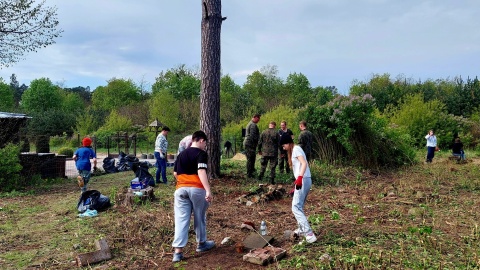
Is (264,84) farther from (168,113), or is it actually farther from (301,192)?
(301,192)

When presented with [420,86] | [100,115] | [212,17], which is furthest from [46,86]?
[212,17]

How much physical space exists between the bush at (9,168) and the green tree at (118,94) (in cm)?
4522

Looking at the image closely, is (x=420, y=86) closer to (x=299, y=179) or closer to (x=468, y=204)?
(x=468, y=204)

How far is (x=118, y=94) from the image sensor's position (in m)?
57.4

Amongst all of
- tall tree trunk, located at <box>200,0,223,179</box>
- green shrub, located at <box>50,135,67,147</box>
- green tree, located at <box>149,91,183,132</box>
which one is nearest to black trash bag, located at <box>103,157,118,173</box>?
tall tree trunk, located at <box>200,0,223,179</box>

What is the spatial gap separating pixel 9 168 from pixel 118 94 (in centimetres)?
4790

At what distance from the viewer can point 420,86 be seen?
43.9 m

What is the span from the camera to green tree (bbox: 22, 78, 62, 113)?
56350mm

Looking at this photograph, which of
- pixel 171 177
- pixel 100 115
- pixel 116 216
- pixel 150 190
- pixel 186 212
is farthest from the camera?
pixel 100 115

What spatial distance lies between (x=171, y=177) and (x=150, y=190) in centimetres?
367

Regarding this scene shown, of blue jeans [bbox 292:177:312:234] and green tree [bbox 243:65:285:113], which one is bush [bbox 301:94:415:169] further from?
green tree [bbox 243:65:285:113]

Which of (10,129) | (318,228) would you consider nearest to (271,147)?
(318,228)

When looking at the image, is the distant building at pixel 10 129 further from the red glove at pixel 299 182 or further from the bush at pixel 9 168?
the red glove at pixel 299 182

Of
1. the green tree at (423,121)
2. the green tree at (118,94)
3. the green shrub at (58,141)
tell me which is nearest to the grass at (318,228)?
the green tree at (423,121)
